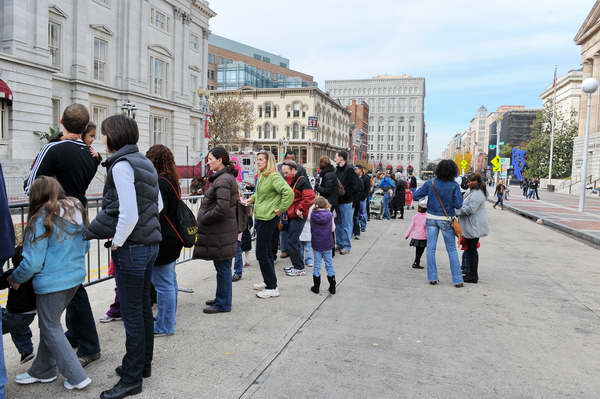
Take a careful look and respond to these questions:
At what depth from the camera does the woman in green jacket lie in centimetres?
608

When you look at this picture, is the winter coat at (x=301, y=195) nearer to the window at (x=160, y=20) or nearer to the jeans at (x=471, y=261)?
the jeans at (x=471, y=261)

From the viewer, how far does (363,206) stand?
13453mm

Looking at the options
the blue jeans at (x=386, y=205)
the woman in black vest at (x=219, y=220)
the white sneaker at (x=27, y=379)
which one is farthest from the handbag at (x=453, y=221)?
the blue jeans at (x=386, y=205)

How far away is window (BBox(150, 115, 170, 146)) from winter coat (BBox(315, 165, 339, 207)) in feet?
97.5

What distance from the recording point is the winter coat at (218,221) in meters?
5.12

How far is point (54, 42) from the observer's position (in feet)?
86.5

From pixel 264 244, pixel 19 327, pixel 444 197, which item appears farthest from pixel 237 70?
pixel 19 327

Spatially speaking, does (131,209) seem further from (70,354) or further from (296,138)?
(296,138)

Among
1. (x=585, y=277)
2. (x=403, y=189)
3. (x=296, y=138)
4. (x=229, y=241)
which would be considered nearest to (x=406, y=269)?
(x=585, y=277)

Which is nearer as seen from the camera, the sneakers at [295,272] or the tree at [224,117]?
the sneakers at [295,272]

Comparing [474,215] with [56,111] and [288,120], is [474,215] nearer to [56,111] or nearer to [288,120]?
[56,111]

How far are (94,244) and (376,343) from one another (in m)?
7.41

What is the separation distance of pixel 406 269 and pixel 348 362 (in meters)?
4.60

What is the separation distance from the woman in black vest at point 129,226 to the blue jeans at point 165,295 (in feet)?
3.34
